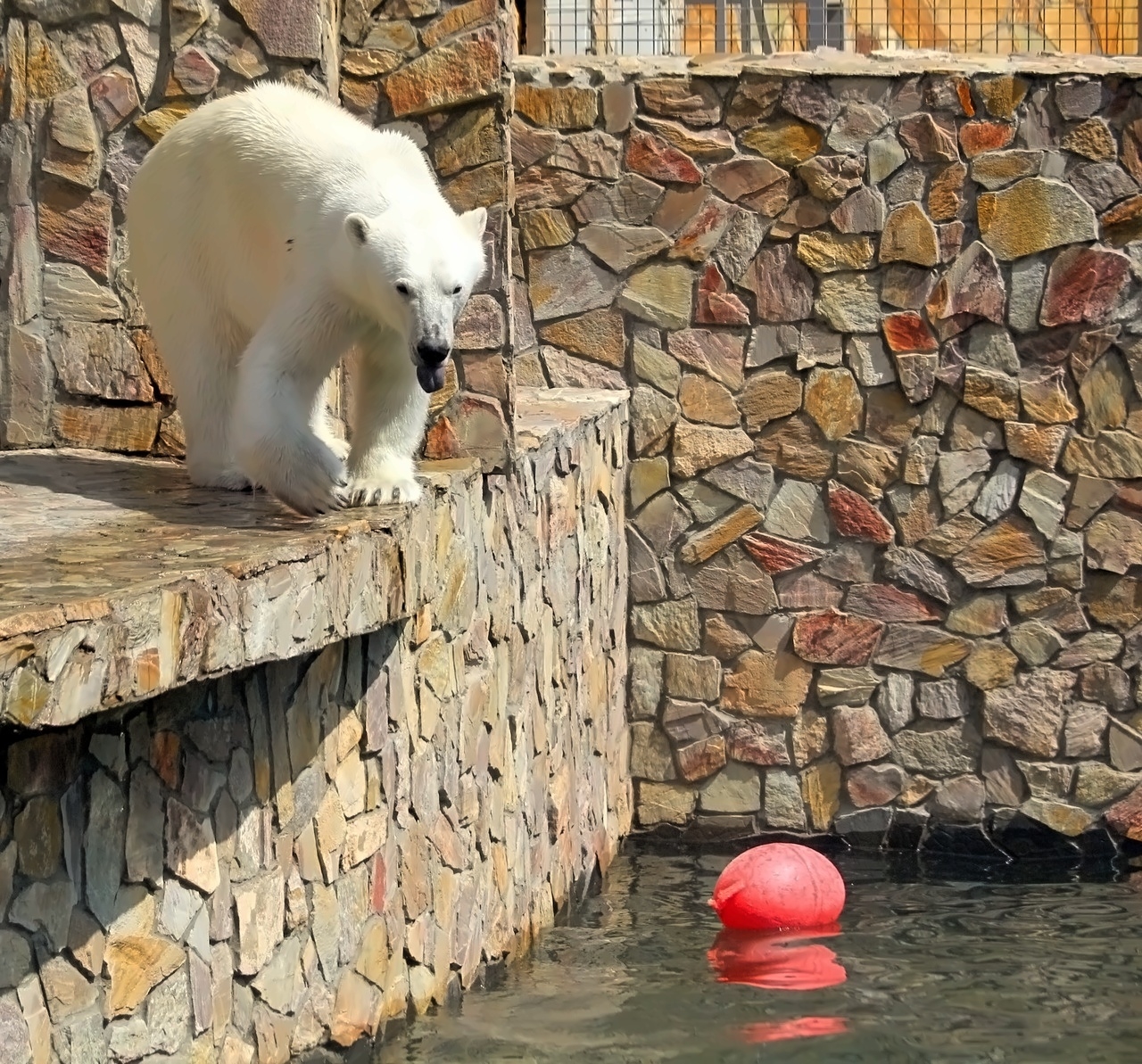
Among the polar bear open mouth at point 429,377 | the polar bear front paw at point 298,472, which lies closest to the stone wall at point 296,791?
the polar bear front paw at point 298,472

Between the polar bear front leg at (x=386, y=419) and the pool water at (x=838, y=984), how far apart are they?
116 centimetres

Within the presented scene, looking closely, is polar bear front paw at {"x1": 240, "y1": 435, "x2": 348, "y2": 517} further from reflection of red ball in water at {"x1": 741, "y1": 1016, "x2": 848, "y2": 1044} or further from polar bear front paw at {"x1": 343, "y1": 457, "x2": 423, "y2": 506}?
reflection of red ball in water at {"x1": 741, "y1": 1016, "x2": 848, "y2": 1044}

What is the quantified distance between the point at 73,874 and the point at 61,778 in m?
0.15

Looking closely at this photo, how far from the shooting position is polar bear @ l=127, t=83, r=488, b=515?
10.8ft

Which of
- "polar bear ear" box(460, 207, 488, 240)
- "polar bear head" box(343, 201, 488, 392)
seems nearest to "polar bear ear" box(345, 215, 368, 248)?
"polar bear head" box(343, 201, 488, 392)

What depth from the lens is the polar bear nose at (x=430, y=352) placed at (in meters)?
3.17

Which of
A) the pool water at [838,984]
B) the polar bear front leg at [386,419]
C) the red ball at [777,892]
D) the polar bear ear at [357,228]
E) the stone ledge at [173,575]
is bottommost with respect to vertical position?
the pool water at [838,984]

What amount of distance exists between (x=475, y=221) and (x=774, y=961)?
221 centimetres

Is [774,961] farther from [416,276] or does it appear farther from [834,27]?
[834,27]

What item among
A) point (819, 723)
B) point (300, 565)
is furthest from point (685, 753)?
point (300, 565)

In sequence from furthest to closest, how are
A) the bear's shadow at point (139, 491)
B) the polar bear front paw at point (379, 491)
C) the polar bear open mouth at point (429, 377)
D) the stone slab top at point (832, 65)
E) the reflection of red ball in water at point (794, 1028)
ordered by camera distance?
the stone slab top at point (832, 65) < the reflection of red ball in water at point (794, 1028) < the polar bear front paw at point (379, 491) < the bear's shadow at point (139, 491) < the polar bear open mouth at point (429, 377)

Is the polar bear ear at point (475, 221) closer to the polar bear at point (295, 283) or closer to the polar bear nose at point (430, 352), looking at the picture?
the polar bear at point (295, 283)

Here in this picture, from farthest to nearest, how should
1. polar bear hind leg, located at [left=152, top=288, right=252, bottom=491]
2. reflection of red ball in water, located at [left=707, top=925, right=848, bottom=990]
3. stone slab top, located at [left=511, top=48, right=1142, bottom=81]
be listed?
stone slab top, located at [left=511, top=48, right=1142, bottom=81] → reflection of red ball in water, located at [left=707, top=925, right=848, bottom=990] → polar bear hind leg, located at [left=152, top=288, right=252, bottom=491]

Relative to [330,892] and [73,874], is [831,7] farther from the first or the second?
[73,874]
